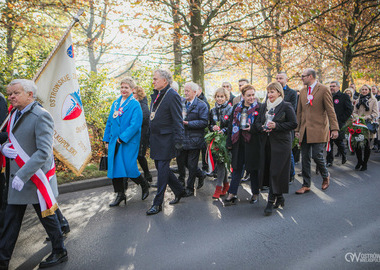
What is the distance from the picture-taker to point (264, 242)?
151 inches

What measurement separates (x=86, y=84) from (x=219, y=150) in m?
5.08

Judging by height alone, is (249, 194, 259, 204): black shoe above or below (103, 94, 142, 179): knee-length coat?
below

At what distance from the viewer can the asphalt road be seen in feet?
11.3

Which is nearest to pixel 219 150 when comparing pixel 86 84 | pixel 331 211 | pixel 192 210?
pixel 192 210

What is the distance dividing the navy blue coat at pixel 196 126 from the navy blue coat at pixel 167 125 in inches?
34.9

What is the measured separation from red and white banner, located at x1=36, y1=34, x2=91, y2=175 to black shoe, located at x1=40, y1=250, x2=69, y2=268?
4.33 ft

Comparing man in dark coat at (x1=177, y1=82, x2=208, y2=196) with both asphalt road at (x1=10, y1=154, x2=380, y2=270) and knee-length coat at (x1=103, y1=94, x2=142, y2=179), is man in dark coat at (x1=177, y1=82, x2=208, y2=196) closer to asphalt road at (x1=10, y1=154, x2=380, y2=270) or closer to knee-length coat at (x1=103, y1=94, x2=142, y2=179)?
asphalt road at (x1=10, y1=154, x2=380, y2=270)

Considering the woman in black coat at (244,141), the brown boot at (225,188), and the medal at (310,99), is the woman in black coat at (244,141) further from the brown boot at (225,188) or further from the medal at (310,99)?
the medal at (310,99)

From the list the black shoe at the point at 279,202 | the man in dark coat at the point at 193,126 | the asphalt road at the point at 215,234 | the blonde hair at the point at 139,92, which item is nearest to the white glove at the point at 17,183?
the asphalt road at the point at 215,234

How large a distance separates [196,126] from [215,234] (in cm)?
219

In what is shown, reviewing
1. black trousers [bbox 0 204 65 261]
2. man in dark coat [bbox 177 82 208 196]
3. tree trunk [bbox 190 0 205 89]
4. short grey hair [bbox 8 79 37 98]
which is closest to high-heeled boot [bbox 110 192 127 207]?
man in dark coat [bbox 177 82 208 196]

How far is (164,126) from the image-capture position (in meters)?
4.93

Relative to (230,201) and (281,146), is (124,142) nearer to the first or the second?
(230,201)

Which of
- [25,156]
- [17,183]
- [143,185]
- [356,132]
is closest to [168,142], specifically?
[143,185]
